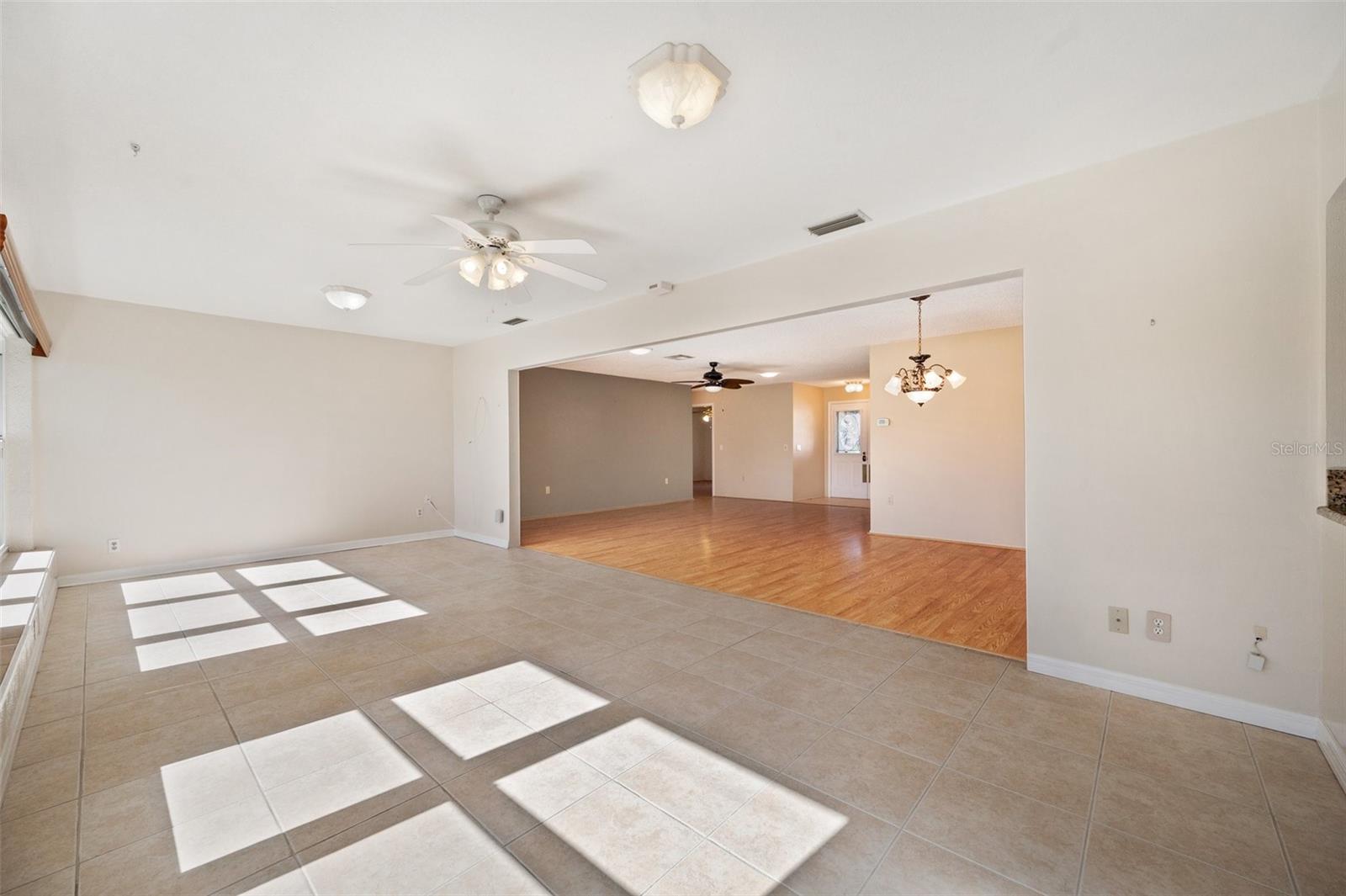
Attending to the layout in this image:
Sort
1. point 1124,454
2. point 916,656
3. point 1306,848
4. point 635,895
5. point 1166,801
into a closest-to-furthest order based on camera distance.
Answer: point 635,895, point 1306,848, point 1166,801, point 1124,454, point 916,656

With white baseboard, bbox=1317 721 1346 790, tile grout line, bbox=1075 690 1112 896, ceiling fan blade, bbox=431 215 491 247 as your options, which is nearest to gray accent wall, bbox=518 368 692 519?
ceiling fan blade, bbox=431 215 491 247

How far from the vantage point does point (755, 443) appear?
11.2 meters

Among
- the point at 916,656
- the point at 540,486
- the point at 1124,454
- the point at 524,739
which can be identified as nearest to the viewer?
the point at 524,739

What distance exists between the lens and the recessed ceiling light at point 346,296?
4.26 metres

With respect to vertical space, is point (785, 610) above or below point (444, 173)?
below

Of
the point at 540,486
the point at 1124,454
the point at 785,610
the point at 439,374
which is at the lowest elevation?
the point at 785,610

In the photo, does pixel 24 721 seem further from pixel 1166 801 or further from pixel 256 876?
pixel 1166 801

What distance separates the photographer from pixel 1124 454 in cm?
259

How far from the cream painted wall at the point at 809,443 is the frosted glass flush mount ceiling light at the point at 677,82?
8.99m

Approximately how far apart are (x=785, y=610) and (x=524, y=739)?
2265 mm

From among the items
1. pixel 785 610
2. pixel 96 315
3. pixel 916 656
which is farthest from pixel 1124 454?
pixel 96 315

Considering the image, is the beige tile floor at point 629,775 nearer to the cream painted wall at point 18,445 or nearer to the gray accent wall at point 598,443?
the cream painted wall at point 18,445

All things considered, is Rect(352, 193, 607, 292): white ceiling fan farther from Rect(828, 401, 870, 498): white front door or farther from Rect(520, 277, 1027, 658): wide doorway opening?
Rect(828, 401, 870, 498): white front door

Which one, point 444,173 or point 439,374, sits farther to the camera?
point 439,374
